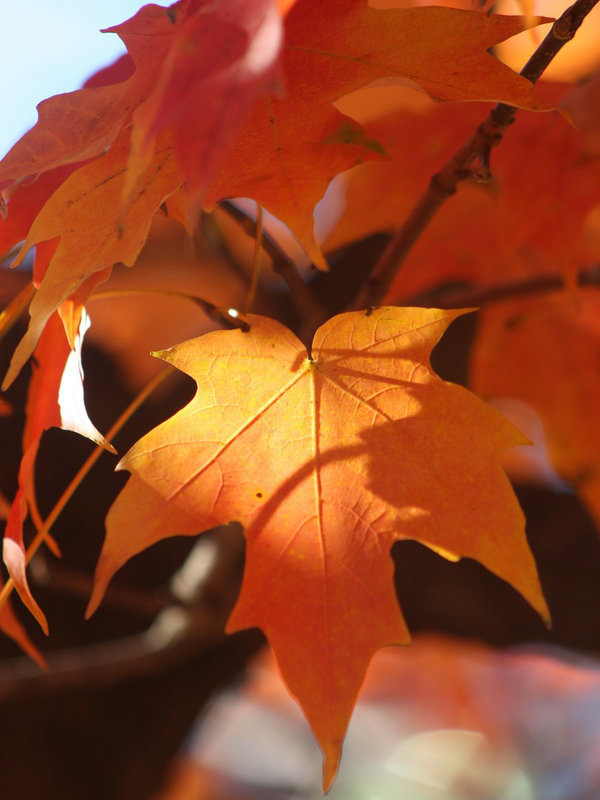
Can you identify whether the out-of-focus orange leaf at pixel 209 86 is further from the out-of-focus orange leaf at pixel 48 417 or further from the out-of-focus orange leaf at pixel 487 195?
the out-of-focus orange leaf at pixel 487 195

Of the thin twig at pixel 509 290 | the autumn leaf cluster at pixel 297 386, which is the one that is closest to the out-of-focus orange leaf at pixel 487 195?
the thin twig at pixel 509 290

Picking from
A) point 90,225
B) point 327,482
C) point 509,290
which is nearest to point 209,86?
point 90,225

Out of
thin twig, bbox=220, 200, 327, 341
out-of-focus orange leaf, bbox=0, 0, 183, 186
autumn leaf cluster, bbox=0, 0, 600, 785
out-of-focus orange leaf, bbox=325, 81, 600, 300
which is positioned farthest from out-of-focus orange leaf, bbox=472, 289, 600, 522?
out-of-focus orange leaf, bbox=0, 0, 183, 186

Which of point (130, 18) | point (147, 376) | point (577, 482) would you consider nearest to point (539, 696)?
point (577, 482)

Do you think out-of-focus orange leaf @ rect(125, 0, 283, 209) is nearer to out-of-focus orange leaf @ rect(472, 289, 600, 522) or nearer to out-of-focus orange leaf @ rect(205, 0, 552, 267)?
out-of-focus orange leaf @ rect(205, 0, 552, 267)

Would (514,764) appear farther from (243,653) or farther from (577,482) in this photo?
(577,482)

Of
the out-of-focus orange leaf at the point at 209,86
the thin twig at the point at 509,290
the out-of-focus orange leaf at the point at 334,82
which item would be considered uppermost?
A: the out-of-focus orange leaf at the point at 209,86

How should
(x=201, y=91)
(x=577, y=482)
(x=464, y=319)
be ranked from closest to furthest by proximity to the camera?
(x=201, y=91) → (x=577, y=482) → (x=464, y=319)
